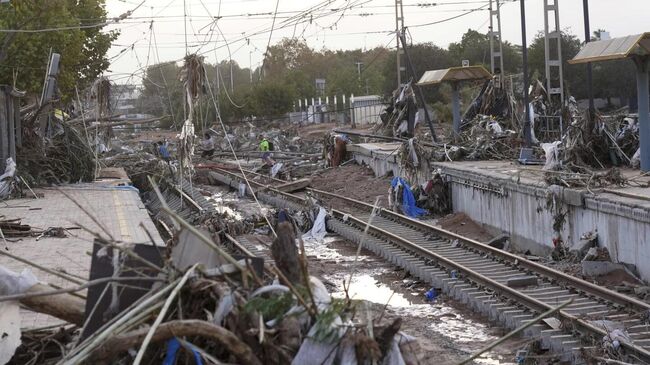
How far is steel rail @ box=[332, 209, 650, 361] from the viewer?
9.83 metres

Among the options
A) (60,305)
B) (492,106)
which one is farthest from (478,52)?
(60,305)

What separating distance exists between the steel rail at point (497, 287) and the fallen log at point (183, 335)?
1118mm

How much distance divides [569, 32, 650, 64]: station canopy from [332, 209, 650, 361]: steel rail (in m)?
5.32

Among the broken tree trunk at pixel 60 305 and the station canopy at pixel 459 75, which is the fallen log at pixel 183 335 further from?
the station canopy at pixel 459 75

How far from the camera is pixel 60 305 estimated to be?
6.23 meters

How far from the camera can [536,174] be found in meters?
21.3

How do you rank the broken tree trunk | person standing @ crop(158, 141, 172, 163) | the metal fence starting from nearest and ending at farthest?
the broken tree trunk
person standing @ crop(158, 141, 172, 163)
the metal fence

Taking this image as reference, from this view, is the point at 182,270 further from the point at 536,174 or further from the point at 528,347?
the point at 536,174

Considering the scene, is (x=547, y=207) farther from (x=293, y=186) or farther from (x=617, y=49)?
(x=293, y=186)

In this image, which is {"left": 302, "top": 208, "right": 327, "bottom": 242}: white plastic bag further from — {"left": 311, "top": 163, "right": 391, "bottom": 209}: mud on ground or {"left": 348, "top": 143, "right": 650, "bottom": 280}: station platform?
{"left": 311, "top": 163, "right": 391, "bottom": 209}: mud on ground

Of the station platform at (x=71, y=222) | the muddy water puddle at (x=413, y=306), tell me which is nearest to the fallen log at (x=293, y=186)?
the station platform at (x=71, y=222)

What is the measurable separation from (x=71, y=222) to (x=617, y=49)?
41.1 feet

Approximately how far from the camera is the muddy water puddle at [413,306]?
11.4m

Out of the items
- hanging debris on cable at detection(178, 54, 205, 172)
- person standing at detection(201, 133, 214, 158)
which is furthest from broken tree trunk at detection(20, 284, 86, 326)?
person standing at detection(201, 133, 214, 158)
